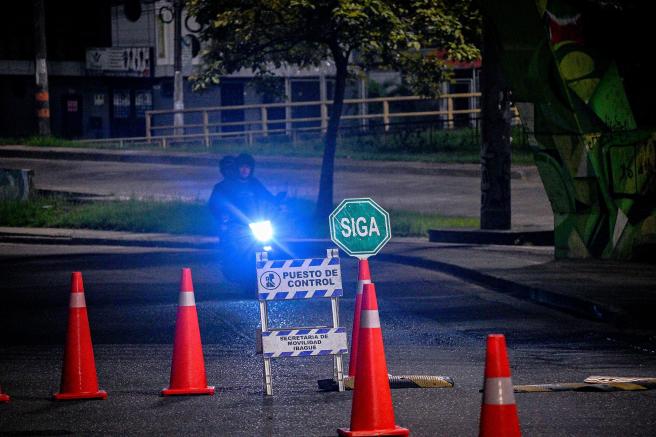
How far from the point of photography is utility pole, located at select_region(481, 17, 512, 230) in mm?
21609

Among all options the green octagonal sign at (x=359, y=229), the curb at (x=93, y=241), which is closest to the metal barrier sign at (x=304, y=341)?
the green octagonal sign at (x=359, y=229)

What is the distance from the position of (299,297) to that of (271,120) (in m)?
39.7

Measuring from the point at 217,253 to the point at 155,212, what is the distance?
5.18 metres

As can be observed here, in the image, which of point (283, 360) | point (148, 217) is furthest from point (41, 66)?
point (283, 360)

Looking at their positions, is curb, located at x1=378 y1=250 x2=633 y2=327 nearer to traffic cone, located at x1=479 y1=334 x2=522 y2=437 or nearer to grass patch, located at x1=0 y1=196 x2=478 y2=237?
grass patch, located at x1=0 y1=196 x2=478 y2=237

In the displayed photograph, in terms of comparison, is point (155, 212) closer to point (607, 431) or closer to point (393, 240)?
point (393, 240)

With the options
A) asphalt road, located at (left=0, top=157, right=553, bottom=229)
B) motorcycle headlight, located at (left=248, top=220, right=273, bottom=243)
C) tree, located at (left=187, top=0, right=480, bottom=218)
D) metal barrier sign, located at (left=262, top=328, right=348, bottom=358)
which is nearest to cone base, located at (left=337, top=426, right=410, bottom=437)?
→ metal barrier sign, located at (left=262, top=328, right=348, bottom=358)

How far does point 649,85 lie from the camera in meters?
17.5

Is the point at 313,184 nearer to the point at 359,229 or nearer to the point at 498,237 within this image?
the point at 498,237

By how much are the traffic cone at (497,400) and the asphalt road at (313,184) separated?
735 inches

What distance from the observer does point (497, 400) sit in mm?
6191

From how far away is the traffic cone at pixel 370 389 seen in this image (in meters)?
7.60

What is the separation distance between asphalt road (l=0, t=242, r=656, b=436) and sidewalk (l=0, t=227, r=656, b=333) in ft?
0.97

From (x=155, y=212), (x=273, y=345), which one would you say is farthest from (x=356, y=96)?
(x=273, y=345)
